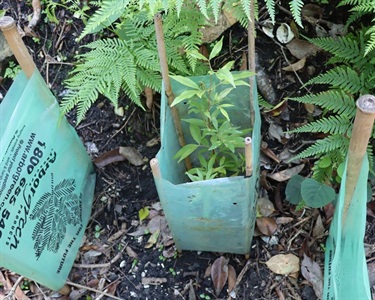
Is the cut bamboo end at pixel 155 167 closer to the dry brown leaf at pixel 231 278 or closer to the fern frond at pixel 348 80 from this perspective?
the dry brown leaf at pixel 231 278

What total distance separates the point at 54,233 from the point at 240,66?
3.81 ft

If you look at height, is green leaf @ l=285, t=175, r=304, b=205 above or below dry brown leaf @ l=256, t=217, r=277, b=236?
above

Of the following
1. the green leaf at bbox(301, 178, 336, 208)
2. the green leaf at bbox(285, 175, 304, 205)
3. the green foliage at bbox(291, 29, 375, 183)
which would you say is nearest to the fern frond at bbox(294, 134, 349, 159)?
the green foliage at bbox(291, 29, 375, 183)

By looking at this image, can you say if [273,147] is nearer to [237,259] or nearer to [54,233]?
[237,259]

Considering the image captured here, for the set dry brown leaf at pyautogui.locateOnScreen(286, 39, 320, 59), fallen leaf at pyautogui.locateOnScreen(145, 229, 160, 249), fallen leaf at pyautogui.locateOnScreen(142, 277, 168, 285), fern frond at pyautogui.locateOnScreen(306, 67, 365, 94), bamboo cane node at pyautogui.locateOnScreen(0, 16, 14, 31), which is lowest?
fallen leaf at pyautogui.locateOnScreen(142, 277, 168, 285)

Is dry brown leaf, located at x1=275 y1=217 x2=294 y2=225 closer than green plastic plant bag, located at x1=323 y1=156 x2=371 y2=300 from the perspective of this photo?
No

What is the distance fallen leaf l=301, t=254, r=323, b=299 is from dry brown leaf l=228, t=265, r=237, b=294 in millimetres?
286

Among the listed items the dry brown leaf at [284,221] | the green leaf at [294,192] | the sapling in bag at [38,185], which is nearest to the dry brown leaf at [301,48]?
the green leaf at [294,192]

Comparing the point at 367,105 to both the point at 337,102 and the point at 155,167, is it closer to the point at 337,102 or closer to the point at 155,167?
the point at 155,167

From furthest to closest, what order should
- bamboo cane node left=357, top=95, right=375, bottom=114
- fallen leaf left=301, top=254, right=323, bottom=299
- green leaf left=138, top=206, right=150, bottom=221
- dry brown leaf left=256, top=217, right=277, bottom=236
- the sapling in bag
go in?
green leaf left=138, top=206, right=150, bottom=221 < dry brown leaf left=256, top=217, right=277, bottom=236 < fallen leaf left=301, top=254, right=323, bottom=299 < the sapling in bag < bamboo cane node left=357, top=95, right=375, bottom=114

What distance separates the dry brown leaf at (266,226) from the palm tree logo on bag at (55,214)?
0.81m

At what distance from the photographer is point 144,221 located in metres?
2.19

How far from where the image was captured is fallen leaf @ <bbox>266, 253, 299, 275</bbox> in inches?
78.1

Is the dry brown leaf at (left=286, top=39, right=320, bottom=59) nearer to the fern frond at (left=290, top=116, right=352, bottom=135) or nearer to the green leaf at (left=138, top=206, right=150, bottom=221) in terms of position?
the fern frond at (left=290, top=116, right=352, bottom=135)
